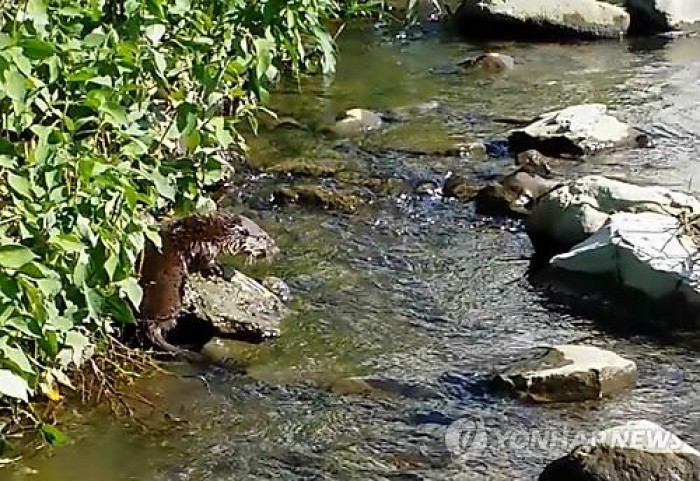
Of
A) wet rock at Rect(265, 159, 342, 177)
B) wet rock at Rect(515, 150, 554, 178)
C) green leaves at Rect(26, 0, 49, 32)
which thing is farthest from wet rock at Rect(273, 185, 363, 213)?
green leaves at Rect(26, 0, 49, 32)

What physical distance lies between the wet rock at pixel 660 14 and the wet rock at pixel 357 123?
3.60m

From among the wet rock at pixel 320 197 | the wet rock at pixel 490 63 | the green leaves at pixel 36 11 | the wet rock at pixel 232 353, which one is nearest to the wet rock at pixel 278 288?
the wet rock at pixel 232 353

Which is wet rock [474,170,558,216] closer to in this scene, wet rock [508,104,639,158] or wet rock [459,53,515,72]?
wet rock [508,104,639,158]

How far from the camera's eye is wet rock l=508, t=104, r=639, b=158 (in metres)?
7.61

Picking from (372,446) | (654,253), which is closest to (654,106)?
(654,253)

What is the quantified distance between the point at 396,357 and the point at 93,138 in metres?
1.69

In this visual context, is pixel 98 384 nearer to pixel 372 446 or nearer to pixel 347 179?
pixel 372 446

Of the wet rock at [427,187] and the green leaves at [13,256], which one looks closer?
the green leaves at [13,256]

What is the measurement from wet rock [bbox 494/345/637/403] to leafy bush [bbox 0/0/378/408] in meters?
1.29

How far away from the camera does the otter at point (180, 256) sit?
16.4ft

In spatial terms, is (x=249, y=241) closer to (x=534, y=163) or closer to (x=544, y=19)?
(x=534, y=163)

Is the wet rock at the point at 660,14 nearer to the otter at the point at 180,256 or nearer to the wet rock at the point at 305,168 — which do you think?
the wet rock at the point at 305,168

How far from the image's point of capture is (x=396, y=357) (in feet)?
16.4

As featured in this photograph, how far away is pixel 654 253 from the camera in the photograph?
18.3ft
